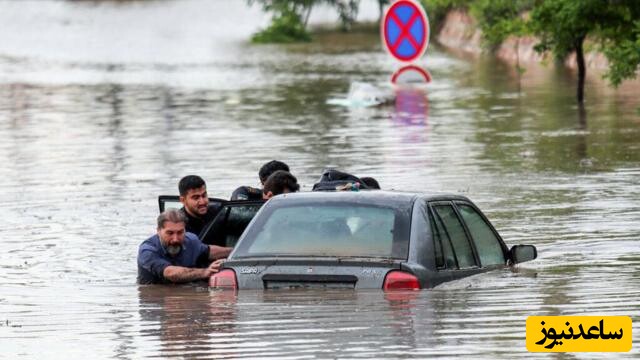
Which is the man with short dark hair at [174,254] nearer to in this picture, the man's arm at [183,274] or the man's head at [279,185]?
the man's arm at [183,274]

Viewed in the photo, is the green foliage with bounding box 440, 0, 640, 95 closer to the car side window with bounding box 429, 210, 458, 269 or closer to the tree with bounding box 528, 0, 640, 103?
the tree with bounding box 528, 0, 640, 103

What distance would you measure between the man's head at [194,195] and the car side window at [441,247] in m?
2.86

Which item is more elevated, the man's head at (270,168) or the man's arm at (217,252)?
the man's head at (270,168)

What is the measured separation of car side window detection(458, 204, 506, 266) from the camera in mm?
14141

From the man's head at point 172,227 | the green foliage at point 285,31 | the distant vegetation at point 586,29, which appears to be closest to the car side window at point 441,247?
the man's head at point 172,227

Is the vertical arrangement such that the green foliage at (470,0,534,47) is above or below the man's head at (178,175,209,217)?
above

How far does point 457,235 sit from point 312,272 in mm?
1506

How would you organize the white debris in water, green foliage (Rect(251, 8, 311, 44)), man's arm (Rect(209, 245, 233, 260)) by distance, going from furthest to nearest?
1. green foliage (Rect(251, 8, 311, 44))
2. the white debris in water
3. man's arm (Rect(209, 245, 233, 260))

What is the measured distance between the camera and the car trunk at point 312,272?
41.1 ft

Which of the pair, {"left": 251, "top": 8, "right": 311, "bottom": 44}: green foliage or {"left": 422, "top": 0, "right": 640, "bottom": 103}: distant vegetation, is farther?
{"left": 251, "top": 8, "right": 311, "bottom": 44}: green foliage

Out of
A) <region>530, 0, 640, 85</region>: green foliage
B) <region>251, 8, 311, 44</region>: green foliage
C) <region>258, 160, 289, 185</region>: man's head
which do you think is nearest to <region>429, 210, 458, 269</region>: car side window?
<region>258, 160, 289, 185</region>: man's head

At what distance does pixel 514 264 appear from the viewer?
1479cm

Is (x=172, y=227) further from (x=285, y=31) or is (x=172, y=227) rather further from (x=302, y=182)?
(x=285, y=31)

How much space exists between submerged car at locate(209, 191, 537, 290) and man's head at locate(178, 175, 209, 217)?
243 centimetres
